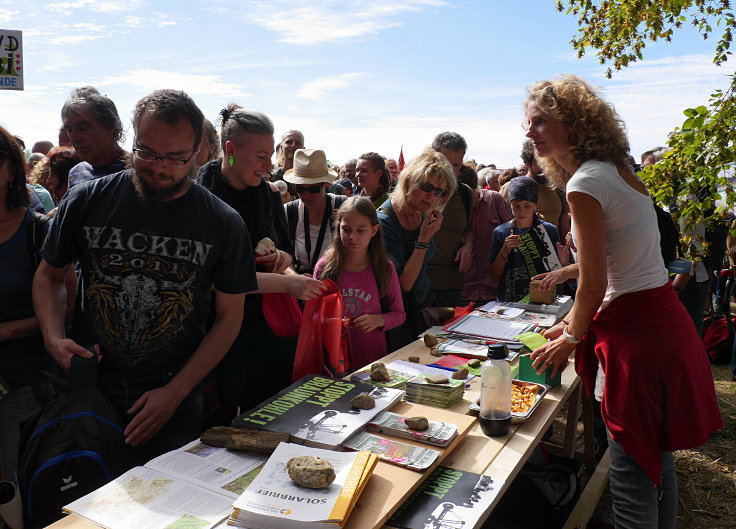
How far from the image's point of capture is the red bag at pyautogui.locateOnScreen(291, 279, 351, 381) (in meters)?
2.15

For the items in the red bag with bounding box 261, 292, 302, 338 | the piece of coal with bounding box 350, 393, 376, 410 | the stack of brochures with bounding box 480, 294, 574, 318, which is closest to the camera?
the piece of coal with bounding box 350, 393, 376, 410

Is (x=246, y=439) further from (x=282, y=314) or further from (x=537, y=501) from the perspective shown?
(x=537, y=501)

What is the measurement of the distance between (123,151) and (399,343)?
1.74m

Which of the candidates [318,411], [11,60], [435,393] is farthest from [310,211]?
[11,60]

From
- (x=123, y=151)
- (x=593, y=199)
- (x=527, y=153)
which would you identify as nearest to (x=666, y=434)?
(x=593, y=199)

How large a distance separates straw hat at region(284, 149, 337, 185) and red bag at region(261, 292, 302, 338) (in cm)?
96

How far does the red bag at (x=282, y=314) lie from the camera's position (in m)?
2.24

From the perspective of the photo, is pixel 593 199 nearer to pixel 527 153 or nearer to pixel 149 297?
pixel 149 297

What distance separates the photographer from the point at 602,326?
182cm

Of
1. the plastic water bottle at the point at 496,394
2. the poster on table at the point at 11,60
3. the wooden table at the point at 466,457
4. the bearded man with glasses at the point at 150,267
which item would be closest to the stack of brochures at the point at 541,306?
the wooden table at the point at 466,457

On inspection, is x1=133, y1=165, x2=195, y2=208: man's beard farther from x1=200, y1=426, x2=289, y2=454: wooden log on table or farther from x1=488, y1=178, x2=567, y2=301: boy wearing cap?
x1=488, y1=178, x2=567, y2=301: boy wearing cap

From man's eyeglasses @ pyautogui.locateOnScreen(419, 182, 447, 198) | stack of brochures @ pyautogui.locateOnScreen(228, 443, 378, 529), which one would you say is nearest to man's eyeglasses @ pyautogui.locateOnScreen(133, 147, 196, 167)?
stack of brochures @ pyautogui.locateOnScreen(228, 443, 378, 529)

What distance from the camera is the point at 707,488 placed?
3.21 meters

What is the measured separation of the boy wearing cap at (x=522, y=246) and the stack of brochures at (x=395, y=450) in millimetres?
2299
